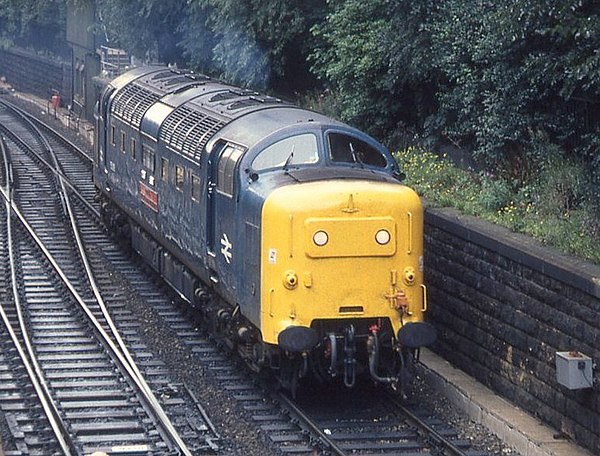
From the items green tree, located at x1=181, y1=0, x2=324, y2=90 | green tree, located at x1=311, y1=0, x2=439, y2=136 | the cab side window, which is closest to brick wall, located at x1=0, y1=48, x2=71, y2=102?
green tree, located at x1=181, y1=0, x2=324, y2=90

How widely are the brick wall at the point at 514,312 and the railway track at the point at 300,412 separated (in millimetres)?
941

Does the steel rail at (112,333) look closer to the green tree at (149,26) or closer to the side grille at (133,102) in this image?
the side grille at (133,102)

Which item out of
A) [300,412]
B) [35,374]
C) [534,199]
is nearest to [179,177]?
[35,374]

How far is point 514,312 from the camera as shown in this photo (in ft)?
44.0

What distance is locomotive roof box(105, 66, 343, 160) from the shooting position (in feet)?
49.3

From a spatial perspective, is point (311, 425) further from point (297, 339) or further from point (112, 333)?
point (112, 333)

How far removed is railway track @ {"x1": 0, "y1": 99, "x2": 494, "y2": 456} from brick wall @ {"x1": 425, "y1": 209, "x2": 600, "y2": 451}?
0.94 m

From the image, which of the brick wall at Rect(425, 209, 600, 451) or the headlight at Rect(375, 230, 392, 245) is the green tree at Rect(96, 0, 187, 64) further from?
A: the headlight at Rect(375, 230, 392, 245)

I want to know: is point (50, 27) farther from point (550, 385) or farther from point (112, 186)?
point (550, 385)

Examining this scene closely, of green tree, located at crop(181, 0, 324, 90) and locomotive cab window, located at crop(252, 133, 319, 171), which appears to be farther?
green tree, located at crop(181, 0, 324, 90)

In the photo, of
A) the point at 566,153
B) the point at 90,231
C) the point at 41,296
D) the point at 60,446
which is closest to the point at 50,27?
the point at 90,231

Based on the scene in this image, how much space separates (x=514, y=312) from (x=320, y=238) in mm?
2177

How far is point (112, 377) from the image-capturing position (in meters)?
14.9

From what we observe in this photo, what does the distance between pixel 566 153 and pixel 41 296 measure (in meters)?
7.77
